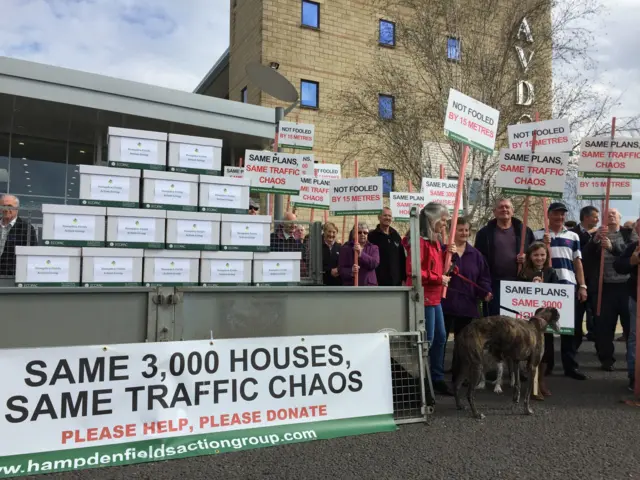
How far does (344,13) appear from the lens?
66.3 feet

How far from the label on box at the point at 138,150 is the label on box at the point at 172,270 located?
912mm

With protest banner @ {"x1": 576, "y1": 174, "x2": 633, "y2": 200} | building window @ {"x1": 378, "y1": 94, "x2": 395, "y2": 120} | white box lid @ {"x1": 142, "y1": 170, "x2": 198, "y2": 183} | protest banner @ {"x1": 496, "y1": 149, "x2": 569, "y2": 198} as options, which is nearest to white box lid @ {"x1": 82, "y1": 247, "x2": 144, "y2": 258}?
white box lid @ {"x1": 142, "y1": 170, "x2": 198, "y2": 183}

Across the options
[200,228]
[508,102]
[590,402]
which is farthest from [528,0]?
[200,228]

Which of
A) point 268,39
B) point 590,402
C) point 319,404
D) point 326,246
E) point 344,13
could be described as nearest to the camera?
point 319,404

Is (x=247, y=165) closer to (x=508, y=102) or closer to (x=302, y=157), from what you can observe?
(x=302, y=157)

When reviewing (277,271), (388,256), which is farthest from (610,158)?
(277,271)

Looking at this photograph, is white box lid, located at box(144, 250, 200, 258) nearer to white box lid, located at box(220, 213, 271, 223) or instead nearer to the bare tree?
white box lid, located at box(220, 213, 271, 223)

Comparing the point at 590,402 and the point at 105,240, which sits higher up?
the point at 105,240

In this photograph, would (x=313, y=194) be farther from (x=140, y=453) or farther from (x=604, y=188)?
(x=140, y=453)

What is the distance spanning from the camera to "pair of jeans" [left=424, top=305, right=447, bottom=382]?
542cm

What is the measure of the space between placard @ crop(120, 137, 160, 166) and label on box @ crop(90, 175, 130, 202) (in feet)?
0.72

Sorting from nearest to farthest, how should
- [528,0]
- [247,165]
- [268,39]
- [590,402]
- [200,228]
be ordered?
[200,228] < [590,402] < [247,165] < [528,0] < [268,39]

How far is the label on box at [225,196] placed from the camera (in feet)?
15.9

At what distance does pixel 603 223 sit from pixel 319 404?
494 cm
